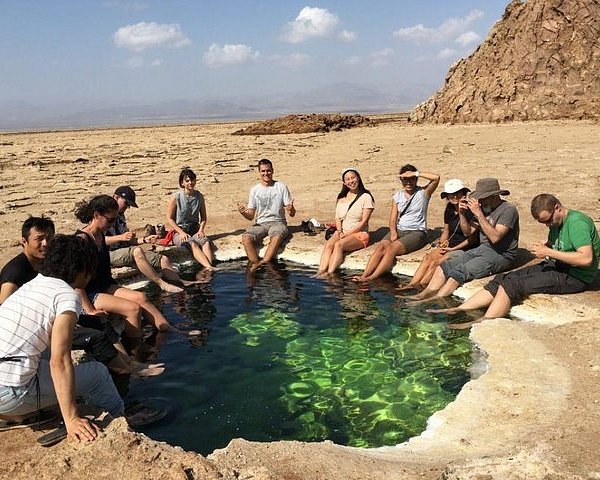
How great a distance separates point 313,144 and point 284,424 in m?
20.2

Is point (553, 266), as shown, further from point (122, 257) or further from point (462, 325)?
point (122, 257)

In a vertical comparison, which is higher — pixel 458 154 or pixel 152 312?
pixel 458 154

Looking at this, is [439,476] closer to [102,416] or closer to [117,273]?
[102,416]

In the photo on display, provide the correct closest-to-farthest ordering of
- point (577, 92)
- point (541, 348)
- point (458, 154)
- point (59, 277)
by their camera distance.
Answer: point (59, 277) < point (541, 348) < point (458, 154) < point (577, 92)

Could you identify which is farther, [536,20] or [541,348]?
[536,20]

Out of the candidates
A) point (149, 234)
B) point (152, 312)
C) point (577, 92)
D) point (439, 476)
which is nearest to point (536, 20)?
point (577, 92)

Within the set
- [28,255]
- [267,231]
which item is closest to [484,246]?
[267,231]

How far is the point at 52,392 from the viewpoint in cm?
411

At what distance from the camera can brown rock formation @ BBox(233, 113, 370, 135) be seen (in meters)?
29.8

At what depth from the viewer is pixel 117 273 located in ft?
28.1

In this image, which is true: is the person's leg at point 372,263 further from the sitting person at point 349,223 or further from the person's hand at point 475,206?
the person's hand at point 475,206

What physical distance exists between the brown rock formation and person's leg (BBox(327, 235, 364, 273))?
21.1 m

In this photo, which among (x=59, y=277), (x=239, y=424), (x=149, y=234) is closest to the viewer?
(x=59, y=277)

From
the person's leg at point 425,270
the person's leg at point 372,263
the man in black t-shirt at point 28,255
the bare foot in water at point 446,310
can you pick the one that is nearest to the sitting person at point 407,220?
the person's leg at point 372,263
